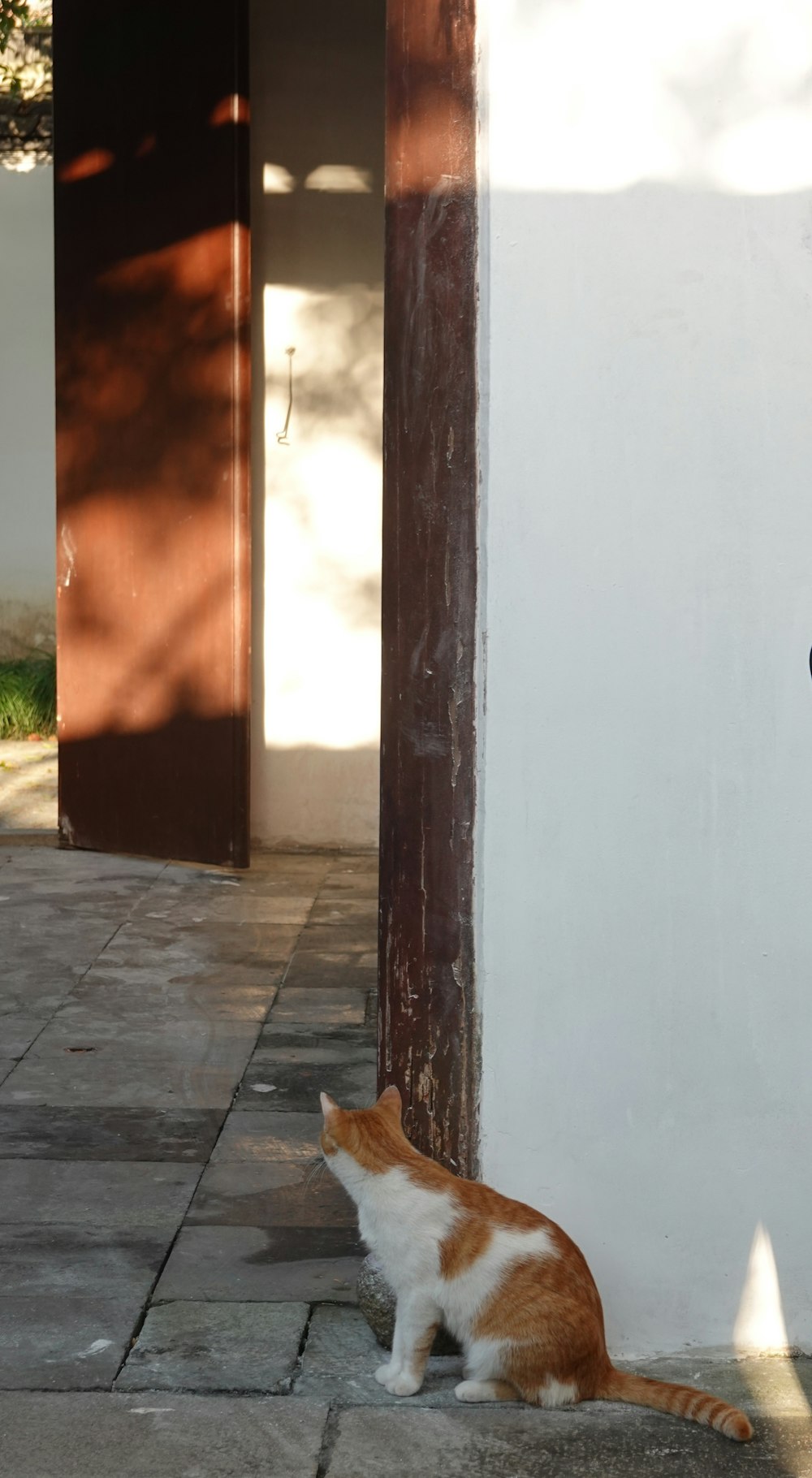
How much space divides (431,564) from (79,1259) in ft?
5.69

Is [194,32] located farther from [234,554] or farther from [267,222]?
[234,554]

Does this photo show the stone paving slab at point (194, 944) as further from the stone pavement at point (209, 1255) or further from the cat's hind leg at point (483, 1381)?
the cat's hind leg at point (483, 1381)

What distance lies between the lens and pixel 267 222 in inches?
293

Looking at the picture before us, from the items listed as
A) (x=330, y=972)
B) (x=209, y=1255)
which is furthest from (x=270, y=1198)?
(x=330, y=972)

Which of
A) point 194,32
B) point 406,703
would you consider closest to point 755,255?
point 406,703

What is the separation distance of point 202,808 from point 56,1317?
4.25m

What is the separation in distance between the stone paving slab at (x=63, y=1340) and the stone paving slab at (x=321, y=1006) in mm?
1953

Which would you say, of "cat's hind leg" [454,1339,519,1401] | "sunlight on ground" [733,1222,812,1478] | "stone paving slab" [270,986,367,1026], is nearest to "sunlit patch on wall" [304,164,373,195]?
"stone paving slab" [270,986,367,1026]

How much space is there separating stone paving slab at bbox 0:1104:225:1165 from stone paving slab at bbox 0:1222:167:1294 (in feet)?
1.43

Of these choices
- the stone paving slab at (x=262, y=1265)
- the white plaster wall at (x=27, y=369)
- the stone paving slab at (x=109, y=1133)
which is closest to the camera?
the stone paving slab at (x=262, y=1265)

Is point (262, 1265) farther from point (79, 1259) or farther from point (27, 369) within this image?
point (27, 369)

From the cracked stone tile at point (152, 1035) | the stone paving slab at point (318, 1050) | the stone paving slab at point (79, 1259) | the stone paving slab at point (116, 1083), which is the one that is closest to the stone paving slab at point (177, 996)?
the cracked stone tile at point (152, 1035)

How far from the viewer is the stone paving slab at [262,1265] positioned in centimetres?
320

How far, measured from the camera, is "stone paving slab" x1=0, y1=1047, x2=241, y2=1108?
4328mm
